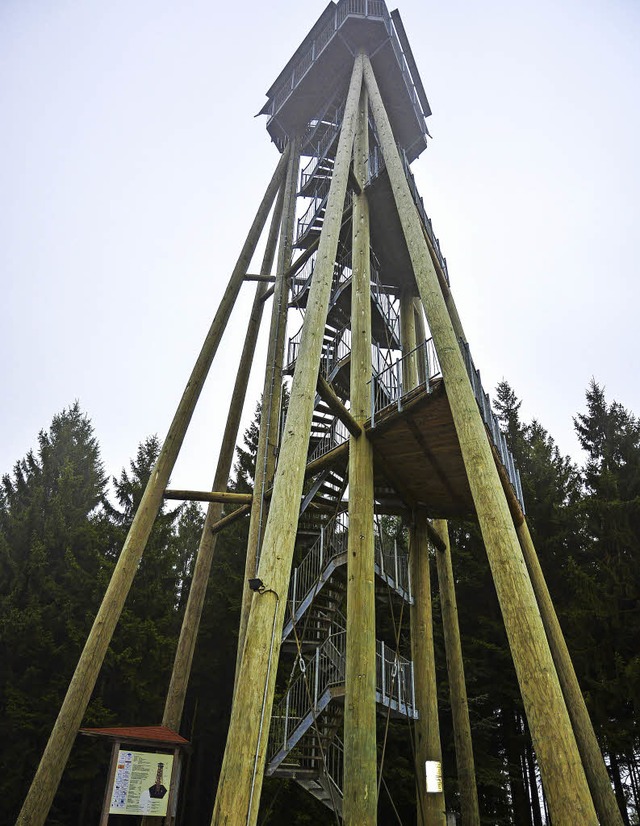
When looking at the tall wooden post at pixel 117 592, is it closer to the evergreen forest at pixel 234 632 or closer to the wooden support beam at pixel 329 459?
the wooden support beam at pixel 329 459

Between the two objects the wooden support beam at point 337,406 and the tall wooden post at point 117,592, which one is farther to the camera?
the wooden support beam at point 337,406

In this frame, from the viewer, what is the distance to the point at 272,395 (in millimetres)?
12562

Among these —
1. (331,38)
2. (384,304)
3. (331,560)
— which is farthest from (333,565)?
(331,38)

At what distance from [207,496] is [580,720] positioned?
7.53 metres

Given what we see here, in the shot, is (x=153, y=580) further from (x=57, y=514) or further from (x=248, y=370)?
(x=248, y=370)

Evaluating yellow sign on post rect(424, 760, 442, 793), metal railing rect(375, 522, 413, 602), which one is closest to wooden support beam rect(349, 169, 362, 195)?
metal railing rect(375, 522, 413, 602)

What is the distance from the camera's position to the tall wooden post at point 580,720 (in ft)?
28.6

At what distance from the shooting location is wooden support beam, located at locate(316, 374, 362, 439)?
30.1 ft

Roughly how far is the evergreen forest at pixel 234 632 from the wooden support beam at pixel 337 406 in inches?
344

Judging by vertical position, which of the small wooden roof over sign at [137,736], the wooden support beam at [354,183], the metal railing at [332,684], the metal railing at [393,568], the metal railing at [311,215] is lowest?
the small wooden roof over sign at [137,736]

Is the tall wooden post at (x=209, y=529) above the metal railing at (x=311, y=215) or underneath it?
underneath

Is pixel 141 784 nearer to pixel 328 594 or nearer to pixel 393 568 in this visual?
pixel 328 594

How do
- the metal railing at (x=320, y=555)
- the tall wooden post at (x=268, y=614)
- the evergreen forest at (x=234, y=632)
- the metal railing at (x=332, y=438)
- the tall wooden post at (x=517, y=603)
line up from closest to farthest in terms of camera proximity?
the tall wooden post at (x=268, y=614), the tall wooden post at (x=517, y=603), the metal railing at (x=320, y=555), the metal railing at (x=332, y=438), the evergreen forest at (x=234, y=632)

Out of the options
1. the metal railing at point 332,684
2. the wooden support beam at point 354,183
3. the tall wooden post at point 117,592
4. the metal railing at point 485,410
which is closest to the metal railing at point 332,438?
the tall wooden post at point 117,592
